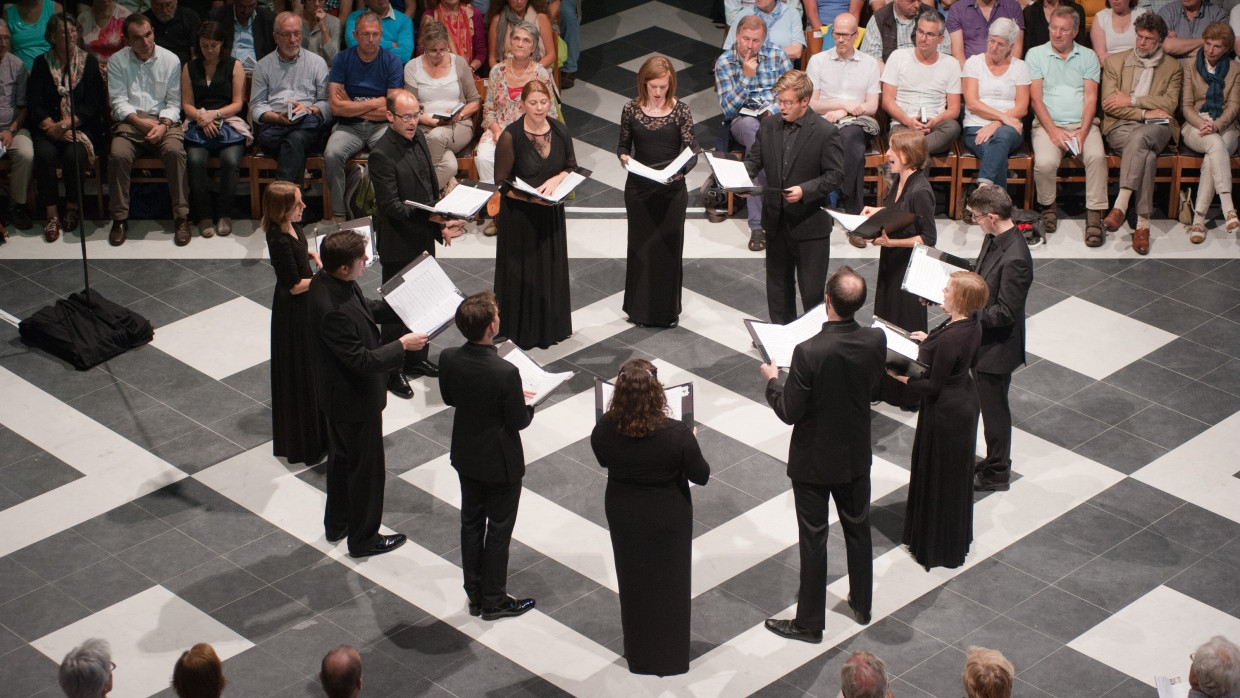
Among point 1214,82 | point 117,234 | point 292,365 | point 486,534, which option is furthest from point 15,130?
point 1214,82

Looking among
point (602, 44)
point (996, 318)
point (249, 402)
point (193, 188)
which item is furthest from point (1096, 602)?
point (602, 44)

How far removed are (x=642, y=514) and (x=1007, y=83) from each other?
5.27 meters

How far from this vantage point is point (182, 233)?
29.9 feet

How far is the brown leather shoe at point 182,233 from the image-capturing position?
911 centimetres

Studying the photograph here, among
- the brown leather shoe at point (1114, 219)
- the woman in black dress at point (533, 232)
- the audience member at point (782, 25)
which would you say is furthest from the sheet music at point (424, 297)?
the brown leather shoe at point (1114, 219)

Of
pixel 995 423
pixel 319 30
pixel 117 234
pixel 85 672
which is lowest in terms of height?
pixel 995 423

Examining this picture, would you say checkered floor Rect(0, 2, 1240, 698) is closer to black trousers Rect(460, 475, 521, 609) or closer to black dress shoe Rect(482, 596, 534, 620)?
black dress shoe Rect(482, 596, 534, 620)

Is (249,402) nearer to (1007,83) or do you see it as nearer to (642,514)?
(642,514)

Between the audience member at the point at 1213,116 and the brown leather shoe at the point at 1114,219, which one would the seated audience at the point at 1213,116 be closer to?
the audience member at the point at 1213,116

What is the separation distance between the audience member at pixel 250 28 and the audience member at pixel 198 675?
20.1ft

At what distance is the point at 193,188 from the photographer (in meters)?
9.29

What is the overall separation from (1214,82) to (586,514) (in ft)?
17.1

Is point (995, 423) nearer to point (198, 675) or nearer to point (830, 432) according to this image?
point (830, 432)

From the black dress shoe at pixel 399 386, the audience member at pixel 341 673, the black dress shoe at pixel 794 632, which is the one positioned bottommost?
the black dress shoe at pixel 794 632
